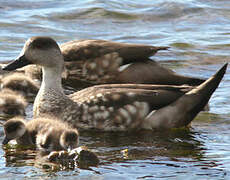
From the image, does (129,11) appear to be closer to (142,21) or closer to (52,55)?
(142,21)

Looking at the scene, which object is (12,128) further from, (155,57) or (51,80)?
(155,57)

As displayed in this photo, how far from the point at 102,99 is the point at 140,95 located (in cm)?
34

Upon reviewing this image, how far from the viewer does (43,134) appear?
5797mm

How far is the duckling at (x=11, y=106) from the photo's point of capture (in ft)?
22.9

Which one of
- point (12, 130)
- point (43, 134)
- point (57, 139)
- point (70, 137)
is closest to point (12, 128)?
point (12, 130)

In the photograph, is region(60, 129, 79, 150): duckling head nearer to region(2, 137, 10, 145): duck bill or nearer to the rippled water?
the rippled water

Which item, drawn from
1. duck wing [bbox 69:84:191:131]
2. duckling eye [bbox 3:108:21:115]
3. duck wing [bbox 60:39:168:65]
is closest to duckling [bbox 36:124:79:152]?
duck wing [bbox 69:84:191:131]

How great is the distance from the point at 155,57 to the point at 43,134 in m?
4.43

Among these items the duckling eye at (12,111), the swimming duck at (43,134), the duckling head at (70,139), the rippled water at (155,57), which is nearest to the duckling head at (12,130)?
the swimming duck at (43,134)

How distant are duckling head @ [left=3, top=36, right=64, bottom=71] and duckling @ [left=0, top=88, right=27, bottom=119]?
32 centimetres

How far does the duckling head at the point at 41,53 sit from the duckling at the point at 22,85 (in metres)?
0.75

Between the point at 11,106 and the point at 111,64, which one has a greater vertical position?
the point at 111,64

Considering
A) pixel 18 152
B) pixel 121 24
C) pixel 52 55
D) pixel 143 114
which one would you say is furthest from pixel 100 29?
pixel 18 152

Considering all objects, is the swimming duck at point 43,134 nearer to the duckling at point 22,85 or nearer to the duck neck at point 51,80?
the duck neck at point 51,80
